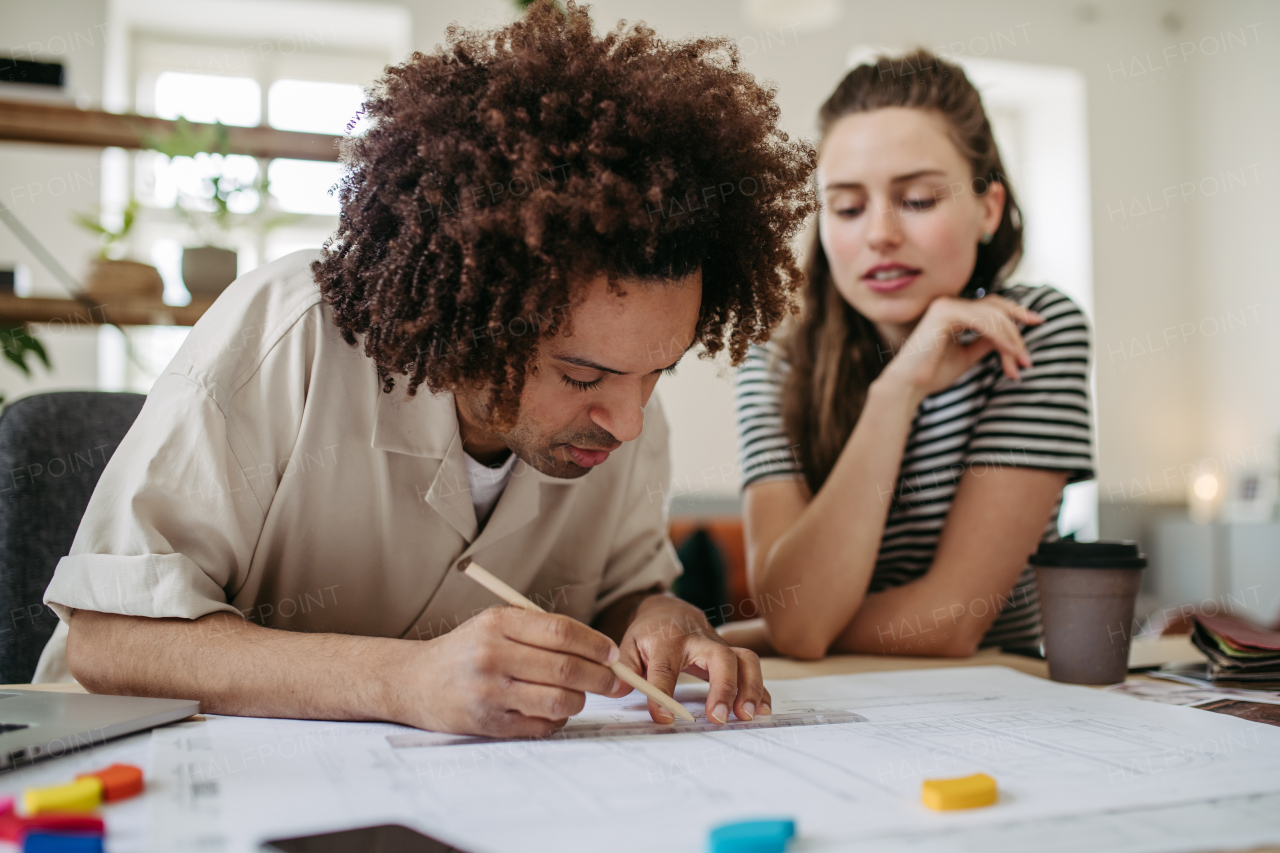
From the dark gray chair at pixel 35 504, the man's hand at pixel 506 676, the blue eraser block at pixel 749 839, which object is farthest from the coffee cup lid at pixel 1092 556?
the dark gray chair at pixel 35 504

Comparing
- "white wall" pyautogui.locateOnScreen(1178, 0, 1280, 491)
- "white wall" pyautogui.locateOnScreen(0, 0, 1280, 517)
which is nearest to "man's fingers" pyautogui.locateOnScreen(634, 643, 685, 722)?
"white wall" pyautogui.locateOnScreen(0, 0, 1280, 517)


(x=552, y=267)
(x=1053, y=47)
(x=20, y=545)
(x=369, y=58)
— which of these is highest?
(x=1053, y=47)

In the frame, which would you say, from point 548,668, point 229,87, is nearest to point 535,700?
point 548,668

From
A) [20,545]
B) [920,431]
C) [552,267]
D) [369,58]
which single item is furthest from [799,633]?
Result: [369,58]

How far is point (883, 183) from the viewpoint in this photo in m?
1.32

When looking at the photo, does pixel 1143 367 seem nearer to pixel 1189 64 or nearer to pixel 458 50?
pixel 1189 64

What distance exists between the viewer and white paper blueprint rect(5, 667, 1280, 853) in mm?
502

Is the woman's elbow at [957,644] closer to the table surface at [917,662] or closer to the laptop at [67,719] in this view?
the table surface at [917,662]

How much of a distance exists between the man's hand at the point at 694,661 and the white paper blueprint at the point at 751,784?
0.06 m

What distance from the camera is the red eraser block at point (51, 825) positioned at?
47 cm

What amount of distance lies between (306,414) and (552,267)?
0.95ft

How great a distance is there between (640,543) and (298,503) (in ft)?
1.47

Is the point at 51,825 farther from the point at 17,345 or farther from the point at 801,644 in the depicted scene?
the point at 17,345

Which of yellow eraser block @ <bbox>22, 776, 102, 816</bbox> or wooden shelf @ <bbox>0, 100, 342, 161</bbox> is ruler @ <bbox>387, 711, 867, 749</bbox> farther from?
wooden shelf @ <bbox>0, 100, 342, 161</bbox>
